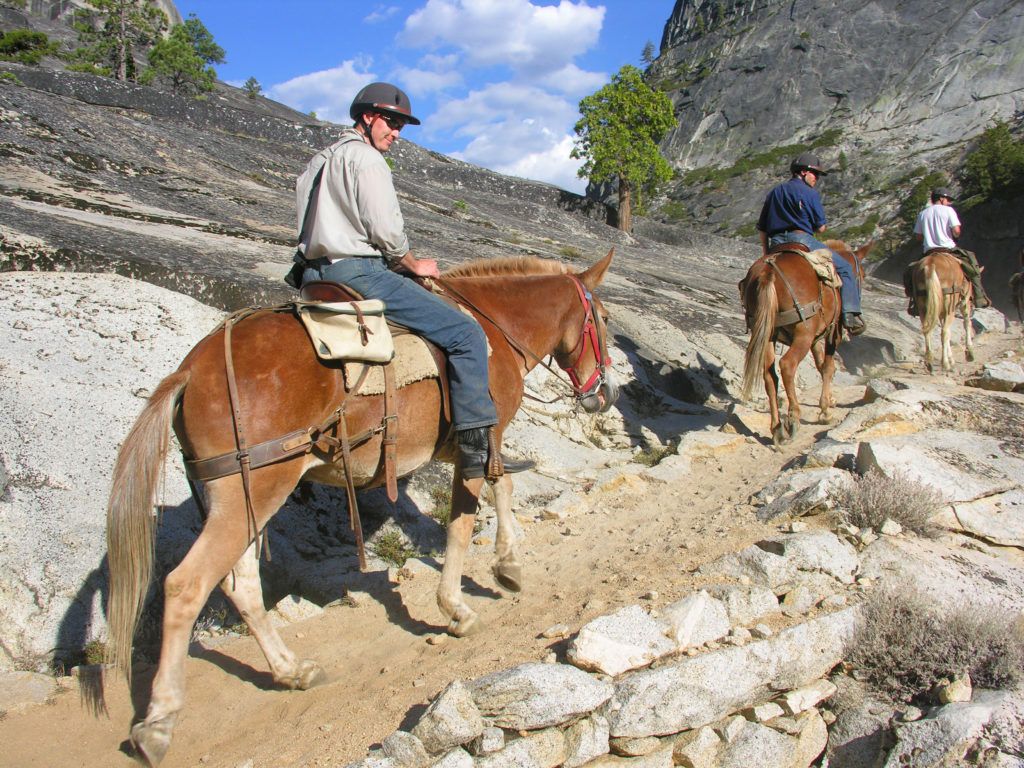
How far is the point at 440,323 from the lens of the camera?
3.99 metres

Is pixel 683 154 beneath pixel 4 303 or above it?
above

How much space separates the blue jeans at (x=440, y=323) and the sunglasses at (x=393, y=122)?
0.78 meters

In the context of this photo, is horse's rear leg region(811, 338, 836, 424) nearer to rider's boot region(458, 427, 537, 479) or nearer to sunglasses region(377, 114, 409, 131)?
rider's boot region(458, 427, 537, 479)

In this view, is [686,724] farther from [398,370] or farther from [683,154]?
[683,154]

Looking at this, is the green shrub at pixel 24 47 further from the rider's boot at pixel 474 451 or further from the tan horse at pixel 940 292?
the rider's boot at pixel 474 451

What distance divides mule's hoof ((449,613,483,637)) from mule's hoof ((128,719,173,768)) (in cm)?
166

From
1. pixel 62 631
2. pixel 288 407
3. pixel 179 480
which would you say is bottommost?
pixel 62 631

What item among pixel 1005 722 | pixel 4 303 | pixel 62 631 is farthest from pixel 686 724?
pixel 4 303

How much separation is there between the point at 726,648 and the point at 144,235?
6.84 meters

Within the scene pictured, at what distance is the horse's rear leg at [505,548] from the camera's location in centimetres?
479

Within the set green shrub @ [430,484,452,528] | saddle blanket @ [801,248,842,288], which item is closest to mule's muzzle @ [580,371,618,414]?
green shrub @ [430,484,452,528]

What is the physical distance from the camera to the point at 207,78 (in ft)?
141

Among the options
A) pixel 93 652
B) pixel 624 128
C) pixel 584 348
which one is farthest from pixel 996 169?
pixel 93 652


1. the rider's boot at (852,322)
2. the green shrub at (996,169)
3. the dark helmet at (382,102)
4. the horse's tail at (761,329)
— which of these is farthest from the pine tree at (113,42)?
the green shrub at (996,169)
